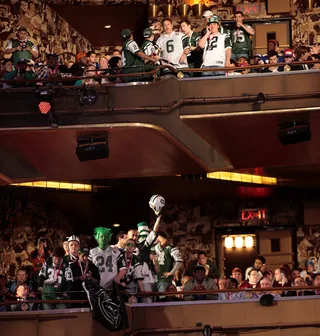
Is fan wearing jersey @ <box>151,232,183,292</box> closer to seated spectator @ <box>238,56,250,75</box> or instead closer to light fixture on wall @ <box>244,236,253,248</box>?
seated spectator @ <box>238,56,250,75</box>

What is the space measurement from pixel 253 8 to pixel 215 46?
18.7ft

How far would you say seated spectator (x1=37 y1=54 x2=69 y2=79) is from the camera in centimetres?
1869

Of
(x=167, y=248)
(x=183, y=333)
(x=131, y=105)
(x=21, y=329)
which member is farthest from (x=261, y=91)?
(x=21, y=329)

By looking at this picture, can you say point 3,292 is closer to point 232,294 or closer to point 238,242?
point 232,294

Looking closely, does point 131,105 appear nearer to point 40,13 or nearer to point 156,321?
point 156,321

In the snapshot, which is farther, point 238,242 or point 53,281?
point 238,242

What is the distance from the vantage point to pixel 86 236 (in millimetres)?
24391

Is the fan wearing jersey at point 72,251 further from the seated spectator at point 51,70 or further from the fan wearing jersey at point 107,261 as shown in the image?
the seated spectator at point 51,70

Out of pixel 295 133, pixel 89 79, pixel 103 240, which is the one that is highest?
pixel 89 79

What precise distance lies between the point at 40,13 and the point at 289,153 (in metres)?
7.01

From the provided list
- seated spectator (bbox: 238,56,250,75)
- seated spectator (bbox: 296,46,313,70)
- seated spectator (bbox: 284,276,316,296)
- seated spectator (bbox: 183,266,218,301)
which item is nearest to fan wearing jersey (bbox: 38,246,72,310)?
seated spectator (bbox: 183,266,218,301)

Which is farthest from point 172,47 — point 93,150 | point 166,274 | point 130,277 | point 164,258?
point 130,277

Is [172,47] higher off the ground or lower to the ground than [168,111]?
higher

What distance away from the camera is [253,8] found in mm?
23953
